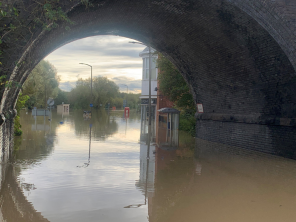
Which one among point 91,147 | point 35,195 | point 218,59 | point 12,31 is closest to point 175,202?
point 35,195

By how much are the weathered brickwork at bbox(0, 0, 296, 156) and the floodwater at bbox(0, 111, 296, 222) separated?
2.13 metres

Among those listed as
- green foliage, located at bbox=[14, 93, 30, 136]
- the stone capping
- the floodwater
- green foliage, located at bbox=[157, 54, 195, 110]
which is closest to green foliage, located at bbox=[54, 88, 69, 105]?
green foliage, located at bbox=[157, 54, 195, 110]

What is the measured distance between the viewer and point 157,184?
26.6 feet

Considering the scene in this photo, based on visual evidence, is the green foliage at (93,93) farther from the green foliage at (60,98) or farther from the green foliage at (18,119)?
the green foliage at (18,119)

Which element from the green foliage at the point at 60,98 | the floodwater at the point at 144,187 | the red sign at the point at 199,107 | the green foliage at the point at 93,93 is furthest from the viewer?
the green foliage at the point at 60,98

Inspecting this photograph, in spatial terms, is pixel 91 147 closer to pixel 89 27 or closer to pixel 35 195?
pixel 89 27

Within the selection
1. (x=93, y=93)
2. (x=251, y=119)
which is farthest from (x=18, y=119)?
(x=93, y=93)

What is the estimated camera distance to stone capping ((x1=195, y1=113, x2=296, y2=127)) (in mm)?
12427

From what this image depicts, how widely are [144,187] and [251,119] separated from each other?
26.3 feet

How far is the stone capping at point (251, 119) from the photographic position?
12427 millimetres

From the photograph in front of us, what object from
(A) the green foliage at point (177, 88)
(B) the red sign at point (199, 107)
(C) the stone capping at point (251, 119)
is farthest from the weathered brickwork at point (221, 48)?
(A) the green foliage at point (177, 88)

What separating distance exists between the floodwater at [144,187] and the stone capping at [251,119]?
4.05ft

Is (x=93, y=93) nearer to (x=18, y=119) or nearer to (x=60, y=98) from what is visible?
(x=60, y=98)

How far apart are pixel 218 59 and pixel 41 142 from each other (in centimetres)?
824
